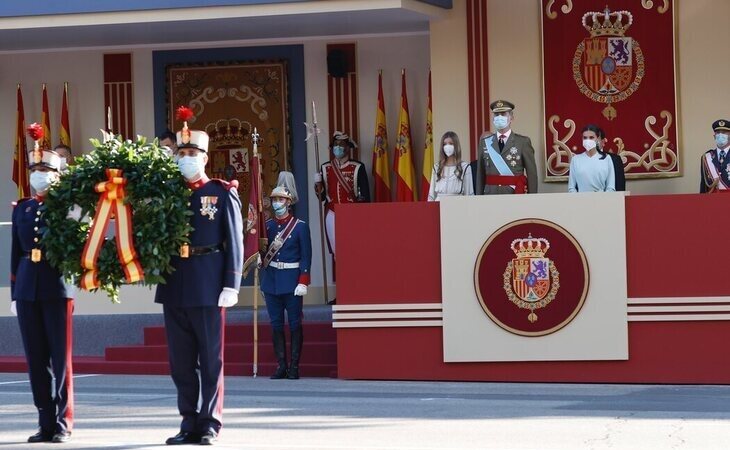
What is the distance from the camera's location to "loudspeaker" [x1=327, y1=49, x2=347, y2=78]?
1923 centimetres

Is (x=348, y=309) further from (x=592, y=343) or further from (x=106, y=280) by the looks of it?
(x=106, y=280)

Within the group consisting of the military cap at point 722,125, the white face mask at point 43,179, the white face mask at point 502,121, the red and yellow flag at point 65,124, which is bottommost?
the white face mask at point 43,179

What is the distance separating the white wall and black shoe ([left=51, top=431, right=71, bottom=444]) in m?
9.15

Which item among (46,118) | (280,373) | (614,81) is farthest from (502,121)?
(46,118)

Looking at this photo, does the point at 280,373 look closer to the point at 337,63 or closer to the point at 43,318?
the point at 337,63

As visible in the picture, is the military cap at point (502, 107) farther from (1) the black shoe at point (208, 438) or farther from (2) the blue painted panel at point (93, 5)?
(1) the black shoe at point (208, 438)

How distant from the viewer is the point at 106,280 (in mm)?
9703

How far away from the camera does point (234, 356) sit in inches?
643

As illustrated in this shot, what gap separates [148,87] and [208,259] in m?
10.4

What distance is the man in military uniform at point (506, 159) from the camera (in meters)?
15.3

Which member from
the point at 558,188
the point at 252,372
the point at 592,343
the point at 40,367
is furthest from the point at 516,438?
the point at 558,188

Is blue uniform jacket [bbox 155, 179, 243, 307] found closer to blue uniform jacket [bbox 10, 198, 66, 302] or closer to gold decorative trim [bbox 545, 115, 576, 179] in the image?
blue uniform jacket [bbox 10, 198, 66, 302]

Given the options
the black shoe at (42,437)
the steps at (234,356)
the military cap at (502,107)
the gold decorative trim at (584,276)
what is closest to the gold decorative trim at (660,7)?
the military cap at (502,107)

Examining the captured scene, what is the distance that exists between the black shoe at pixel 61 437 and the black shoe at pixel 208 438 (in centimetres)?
101
